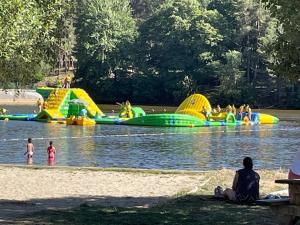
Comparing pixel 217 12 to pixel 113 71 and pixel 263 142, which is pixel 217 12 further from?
pixel 263 142

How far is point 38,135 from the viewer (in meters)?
39.9

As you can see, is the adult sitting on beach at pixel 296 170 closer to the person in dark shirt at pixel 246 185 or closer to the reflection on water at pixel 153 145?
the person in dark shirt at pixel 246 185

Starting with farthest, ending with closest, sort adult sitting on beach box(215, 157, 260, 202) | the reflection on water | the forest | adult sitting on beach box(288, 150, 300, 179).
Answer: the forest
the reflection on water
adult sitting on beach box(215, 157, 260, 202)
adult sitting on beach box(288, 150, 300, 179)

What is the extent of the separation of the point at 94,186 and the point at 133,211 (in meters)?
3.82

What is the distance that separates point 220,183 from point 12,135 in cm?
2626

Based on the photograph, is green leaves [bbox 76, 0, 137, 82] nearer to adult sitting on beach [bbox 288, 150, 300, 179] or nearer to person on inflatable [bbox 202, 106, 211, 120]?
person on inflatable [bbox 202, 106, 211, 120]

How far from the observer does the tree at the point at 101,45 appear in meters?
93.1

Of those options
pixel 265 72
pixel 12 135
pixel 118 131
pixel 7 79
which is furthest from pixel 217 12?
pixel 7 79

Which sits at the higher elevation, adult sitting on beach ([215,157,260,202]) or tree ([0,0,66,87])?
tree ([0,0,66,87])

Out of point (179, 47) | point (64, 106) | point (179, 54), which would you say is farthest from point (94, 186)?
point (179, 47)

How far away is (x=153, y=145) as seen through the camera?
3503 centimetres

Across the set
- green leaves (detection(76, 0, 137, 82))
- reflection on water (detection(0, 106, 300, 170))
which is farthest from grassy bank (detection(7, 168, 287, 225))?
green leaves (detection(76, 0, 137, 82))

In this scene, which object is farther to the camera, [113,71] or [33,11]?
[113,71]

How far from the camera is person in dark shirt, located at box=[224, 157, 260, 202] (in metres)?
12.4
